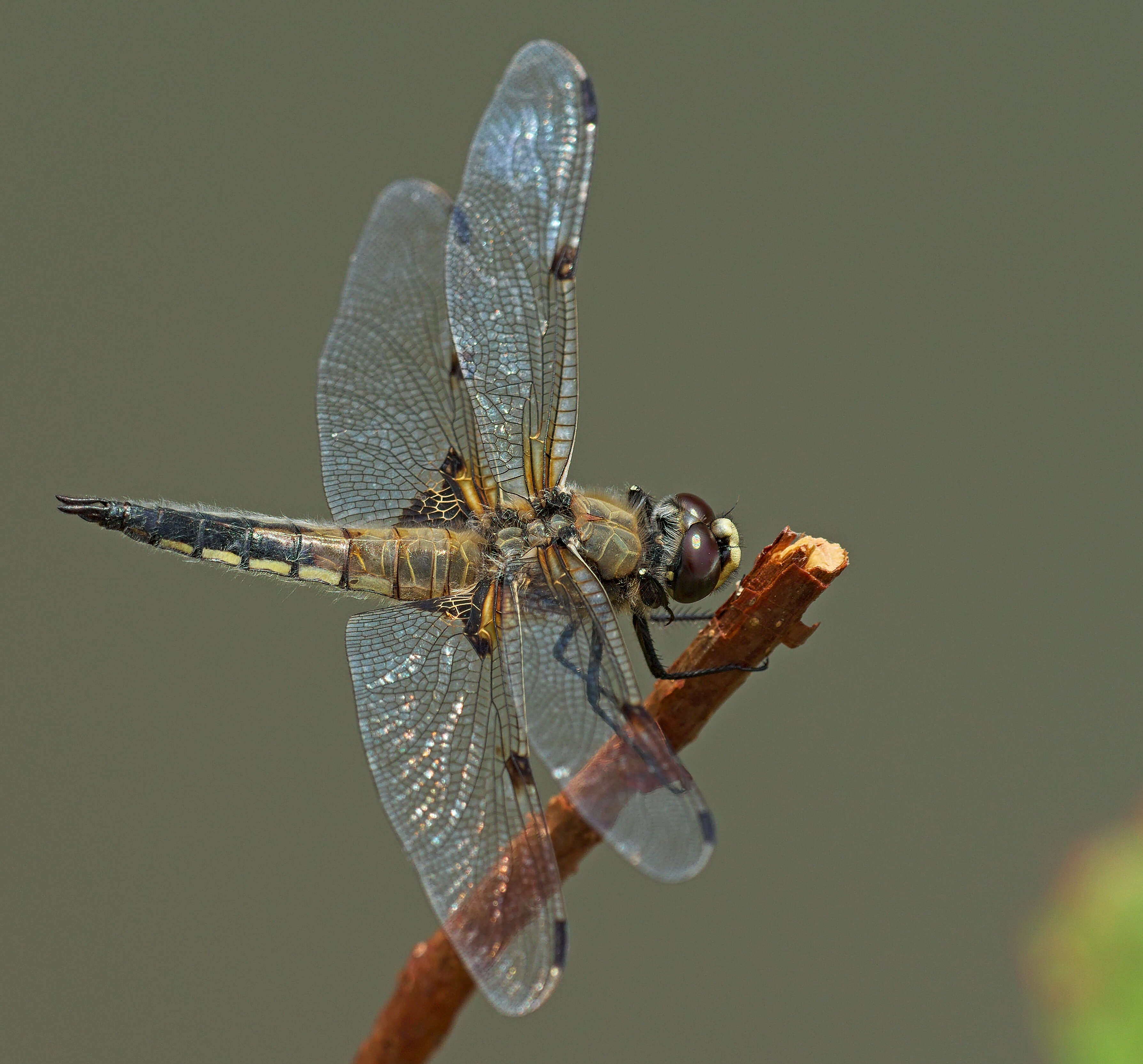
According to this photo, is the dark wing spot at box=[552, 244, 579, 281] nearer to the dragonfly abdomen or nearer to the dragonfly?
the dragonfly

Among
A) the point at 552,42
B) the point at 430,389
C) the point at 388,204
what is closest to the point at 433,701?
the point at 430,389

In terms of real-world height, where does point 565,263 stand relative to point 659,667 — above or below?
above

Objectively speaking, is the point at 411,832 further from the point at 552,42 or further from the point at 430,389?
the point at 552,42

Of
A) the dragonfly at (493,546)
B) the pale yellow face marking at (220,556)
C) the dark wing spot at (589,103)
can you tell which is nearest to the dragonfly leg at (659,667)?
the dragonfly at (493,546)

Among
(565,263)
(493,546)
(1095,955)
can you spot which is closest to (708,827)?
(493,546)

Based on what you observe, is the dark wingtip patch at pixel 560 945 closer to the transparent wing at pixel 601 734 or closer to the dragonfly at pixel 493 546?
the dragonfly at pixel 493 546

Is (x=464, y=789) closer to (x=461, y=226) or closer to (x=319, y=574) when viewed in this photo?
(x=319, y=574)

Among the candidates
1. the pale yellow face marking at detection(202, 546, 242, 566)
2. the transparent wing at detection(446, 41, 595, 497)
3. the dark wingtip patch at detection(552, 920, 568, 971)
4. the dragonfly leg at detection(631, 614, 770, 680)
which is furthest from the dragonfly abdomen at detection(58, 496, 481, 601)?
the dark wingtip patch at detection(552, 920, 568, 971)
